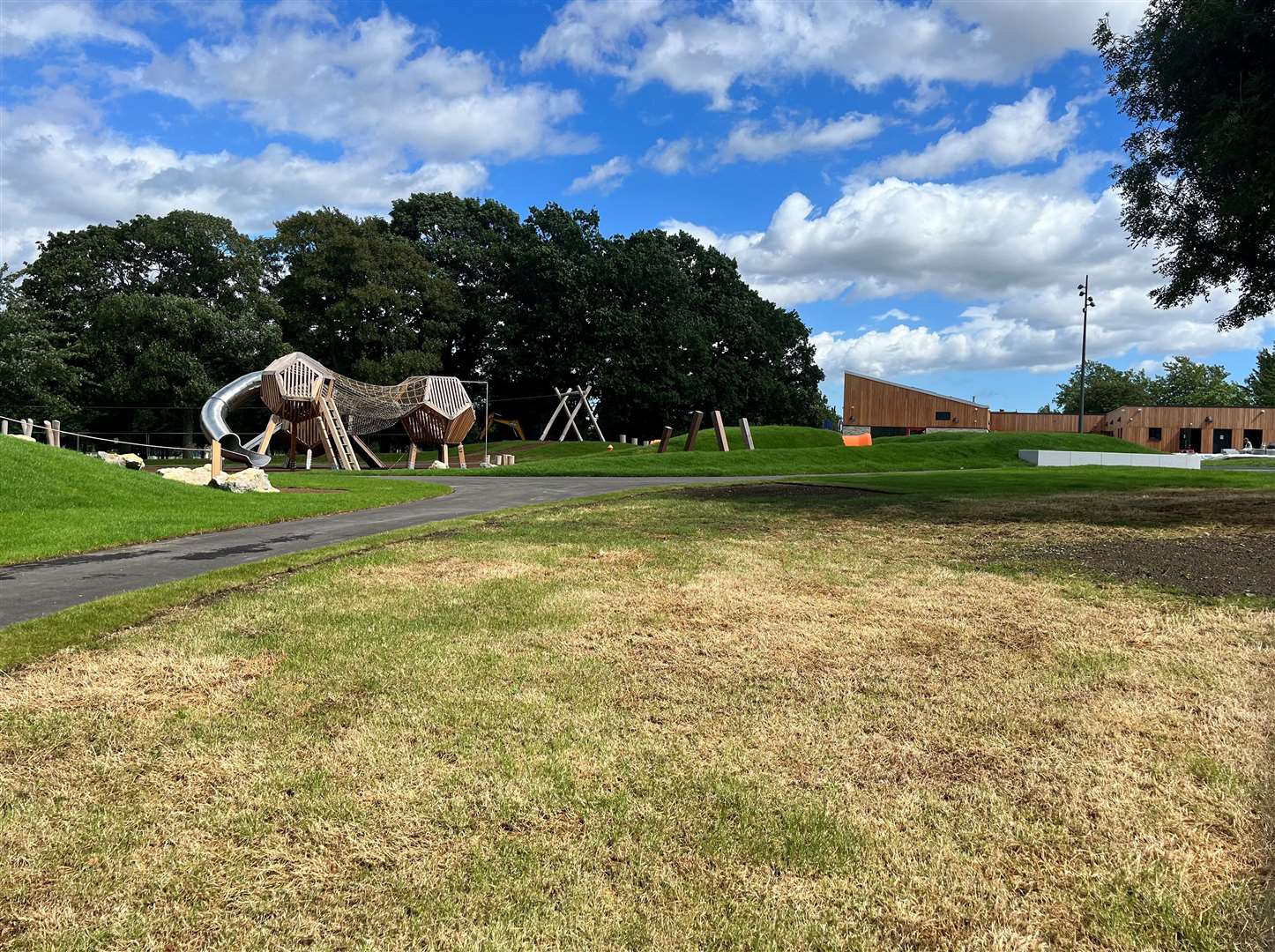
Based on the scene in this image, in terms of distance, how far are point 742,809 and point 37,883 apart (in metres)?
2.30

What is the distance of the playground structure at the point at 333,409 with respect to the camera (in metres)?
32.1

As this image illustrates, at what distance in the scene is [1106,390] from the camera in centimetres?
8106

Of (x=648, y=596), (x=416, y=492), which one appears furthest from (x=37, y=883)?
(x=416, y=492)

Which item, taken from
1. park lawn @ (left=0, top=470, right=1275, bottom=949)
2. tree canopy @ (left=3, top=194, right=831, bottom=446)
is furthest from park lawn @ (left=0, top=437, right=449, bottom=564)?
tree canopy @ (left=3, top=194, right=831, bottom=446)

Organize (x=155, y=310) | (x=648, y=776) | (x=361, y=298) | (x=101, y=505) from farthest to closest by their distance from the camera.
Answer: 1. (x=361, y=298)
2. (x=155, y=310)
3. (x=101, y=505)
4. (x=648, y=776)

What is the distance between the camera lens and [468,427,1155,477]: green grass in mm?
28203

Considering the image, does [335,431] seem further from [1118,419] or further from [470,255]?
[1118,419]

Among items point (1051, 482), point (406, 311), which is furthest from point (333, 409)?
point (1051, 482)

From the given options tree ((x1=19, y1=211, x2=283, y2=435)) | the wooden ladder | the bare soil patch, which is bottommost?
the bare soil patch

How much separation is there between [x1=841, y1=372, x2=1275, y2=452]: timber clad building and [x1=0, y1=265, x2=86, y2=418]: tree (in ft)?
171

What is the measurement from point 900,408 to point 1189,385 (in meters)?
56.0

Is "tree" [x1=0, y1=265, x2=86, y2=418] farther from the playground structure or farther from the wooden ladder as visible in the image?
the wooden ladder

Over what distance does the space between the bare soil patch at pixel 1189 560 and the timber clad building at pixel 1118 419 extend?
5223 centimetres

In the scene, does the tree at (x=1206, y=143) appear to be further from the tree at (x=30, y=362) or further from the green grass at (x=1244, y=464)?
the tree at (x=30, y=362)
